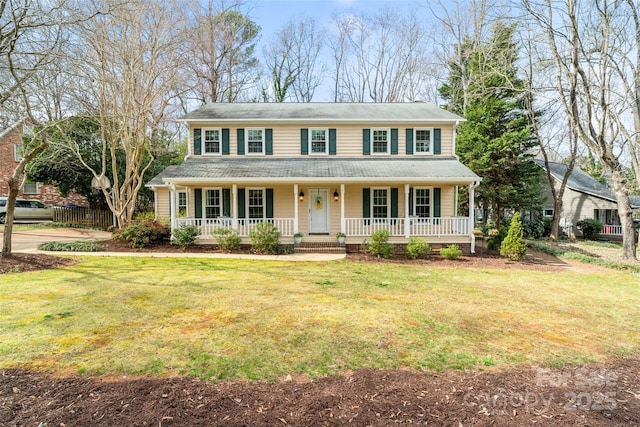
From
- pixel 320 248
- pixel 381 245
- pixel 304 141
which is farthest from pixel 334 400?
pixel 304 141

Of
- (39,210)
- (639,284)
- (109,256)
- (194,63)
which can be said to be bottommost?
(639,284)

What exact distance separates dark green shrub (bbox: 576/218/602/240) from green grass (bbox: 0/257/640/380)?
15963 mm

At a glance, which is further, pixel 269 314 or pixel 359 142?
pixel 359 142

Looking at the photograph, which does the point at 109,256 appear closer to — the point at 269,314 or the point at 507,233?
the point at 269,314

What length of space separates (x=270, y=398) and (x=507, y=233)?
41.7 ft

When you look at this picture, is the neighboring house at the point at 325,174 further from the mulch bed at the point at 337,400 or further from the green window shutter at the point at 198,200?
the mulch bed at the point at 337,400

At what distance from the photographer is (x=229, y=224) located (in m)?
13.8

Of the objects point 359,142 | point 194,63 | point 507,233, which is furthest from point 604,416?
point 194,63

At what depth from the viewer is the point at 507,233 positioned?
13062 millimetres

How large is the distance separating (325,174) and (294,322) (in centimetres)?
865

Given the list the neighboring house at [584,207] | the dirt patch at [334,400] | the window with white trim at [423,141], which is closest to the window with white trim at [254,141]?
the window with white trim at [423,141]

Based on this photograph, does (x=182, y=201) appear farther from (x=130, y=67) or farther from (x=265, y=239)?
(x=265, y=239)

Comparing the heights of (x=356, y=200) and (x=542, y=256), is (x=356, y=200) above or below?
above

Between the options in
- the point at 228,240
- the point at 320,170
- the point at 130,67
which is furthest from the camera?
the point at 130,67
